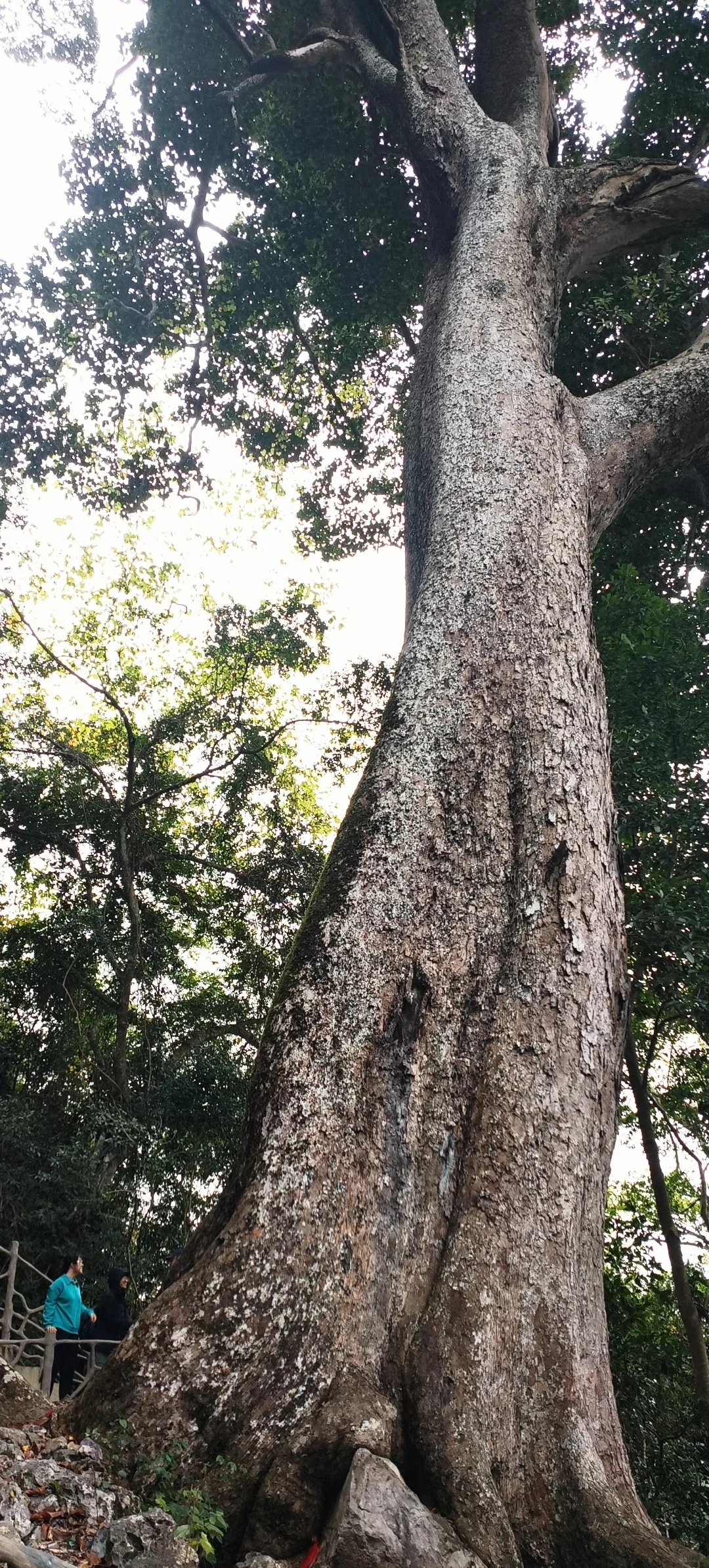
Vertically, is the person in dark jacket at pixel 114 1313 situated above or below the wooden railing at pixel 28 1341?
above

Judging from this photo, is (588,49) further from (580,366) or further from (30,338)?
(30,338)

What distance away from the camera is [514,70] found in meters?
7.37

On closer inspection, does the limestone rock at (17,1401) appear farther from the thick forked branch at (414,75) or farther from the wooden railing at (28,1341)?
the thick forked branch at (414,75)

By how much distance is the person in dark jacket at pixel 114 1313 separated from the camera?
6.03m

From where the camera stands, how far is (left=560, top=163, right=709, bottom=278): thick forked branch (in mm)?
5938

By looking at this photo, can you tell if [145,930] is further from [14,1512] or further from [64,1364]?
→ [14,1512]

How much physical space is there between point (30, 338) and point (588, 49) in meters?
6.71

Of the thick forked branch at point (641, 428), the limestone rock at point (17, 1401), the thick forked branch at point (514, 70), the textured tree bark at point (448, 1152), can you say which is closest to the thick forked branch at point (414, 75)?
the thick forked branch at point (514, 70)

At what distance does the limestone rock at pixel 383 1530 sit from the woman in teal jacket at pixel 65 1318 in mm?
4845

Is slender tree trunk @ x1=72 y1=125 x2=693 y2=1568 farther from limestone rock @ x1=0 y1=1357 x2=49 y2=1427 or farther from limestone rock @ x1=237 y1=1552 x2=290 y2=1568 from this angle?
limestone rock @ x1=0 y1=1357 x2=49 y2=1427

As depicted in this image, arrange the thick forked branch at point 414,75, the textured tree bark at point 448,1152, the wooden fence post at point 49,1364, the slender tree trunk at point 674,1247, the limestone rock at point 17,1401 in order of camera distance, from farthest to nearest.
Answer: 1. the thick forked branch at point 414,75
2. the slender tree trunk at point 674,1247
3. the wooden fence post at point 49,1364
4. the limestone rock at point 17,1401
5. the textured tree bark at point 448,1152

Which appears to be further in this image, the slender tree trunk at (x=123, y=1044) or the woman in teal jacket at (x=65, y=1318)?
the slender tree trunk at (x=123, y=1044)

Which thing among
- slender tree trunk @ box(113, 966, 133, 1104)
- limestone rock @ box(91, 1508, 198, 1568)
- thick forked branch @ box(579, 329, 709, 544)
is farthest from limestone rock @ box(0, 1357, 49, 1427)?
slender tree trunk @ box(113, 966, 133, 1104)

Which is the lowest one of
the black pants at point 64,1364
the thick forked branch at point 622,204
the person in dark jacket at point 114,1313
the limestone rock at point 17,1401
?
the black pants at point 64,1364
